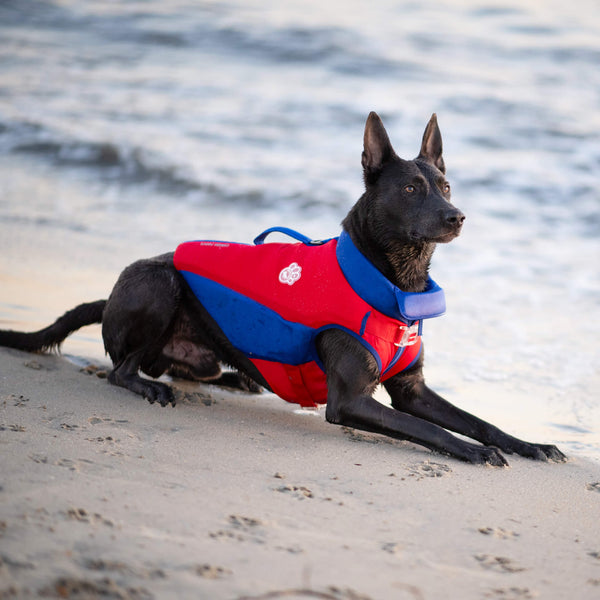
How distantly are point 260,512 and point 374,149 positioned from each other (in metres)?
2.02

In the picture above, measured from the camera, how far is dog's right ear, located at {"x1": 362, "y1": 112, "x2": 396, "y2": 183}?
4066 mm

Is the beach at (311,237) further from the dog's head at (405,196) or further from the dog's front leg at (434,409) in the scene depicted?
the dog's head at (405,196)

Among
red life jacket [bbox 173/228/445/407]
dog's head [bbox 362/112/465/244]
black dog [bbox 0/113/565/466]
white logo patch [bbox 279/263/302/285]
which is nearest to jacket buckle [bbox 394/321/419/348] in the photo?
red life jacket [bbox 173/228/445/407]

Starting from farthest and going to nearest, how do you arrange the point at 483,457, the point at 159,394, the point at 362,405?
the point at 159,394
the point at 362,405
the point at 483,457

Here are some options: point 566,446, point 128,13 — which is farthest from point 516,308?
point 128,13

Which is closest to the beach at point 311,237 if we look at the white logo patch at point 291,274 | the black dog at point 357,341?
the black dog at point 357,341

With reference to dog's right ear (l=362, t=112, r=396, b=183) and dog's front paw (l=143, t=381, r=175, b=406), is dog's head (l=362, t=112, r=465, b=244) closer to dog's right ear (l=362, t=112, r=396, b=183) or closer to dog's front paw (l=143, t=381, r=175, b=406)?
dog's right ear (l=362, t=112, r=396, b=183)

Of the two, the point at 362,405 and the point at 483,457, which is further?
the point at 362,405

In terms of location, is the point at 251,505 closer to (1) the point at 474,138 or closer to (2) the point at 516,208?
(2) the point at 516,208

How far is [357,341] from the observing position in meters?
3.79

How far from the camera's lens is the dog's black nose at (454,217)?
12.6 ft

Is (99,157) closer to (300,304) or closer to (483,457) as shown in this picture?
(300,304)

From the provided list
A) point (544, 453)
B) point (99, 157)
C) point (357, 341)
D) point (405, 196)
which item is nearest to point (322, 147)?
point (99, 157)

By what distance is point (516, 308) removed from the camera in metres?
6.17
